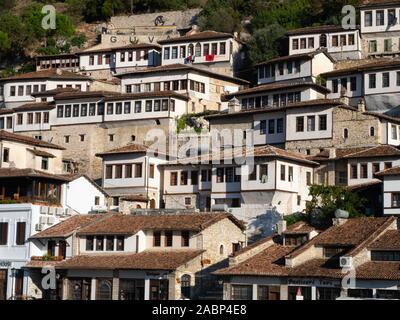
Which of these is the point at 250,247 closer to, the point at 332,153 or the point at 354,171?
the point at 354,171

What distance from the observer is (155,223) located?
48344mm

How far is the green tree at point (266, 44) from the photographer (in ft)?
268

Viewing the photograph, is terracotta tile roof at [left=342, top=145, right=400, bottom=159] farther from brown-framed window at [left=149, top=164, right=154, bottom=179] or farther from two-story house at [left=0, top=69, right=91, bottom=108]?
two-story house at [left=0, top=69, right=91, bottom=108]

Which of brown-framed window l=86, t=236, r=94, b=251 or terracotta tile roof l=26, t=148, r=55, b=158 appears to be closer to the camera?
brown-framed window l=86, t=236, r=94, b=251

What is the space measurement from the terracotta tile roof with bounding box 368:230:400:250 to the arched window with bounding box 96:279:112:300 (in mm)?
13955

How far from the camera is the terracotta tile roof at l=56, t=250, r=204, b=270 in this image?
4481 centimetres

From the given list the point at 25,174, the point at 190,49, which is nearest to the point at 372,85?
the point at 190,49

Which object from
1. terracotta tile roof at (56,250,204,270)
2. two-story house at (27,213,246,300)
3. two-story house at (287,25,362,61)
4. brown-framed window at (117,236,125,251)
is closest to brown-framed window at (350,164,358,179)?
two-story house at (27,213,246,300)

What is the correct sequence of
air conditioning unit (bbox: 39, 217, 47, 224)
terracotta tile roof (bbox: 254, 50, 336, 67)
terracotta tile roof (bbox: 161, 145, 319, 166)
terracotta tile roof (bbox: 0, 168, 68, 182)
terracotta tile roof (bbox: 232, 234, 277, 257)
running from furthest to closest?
terracotta tile roof (bbox: 254, 50, 336, 67), terracotta tile roof (bbox: 161, 145, 319, 166), terracotta tile roof (bbox: 0, 168, 68, 182), air conditioning unit (bbox: 39, 217, 47, 224), terracotta tile roof (bbox: 232, 234, 277, 257)

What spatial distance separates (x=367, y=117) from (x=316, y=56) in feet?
48.6

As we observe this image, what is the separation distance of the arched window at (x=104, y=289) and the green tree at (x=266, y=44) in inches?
1552

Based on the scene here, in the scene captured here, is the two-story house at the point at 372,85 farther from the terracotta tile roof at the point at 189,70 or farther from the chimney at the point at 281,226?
the chimney at the point at 281,226

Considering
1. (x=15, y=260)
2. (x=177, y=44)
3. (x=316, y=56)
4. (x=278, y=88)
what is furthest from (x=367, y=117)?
(x=177, y=44)

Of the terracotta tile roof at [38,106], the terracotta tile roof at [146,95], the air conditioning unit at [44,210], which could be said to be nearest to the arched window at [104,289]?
the air conditioning unit at [44,210]
